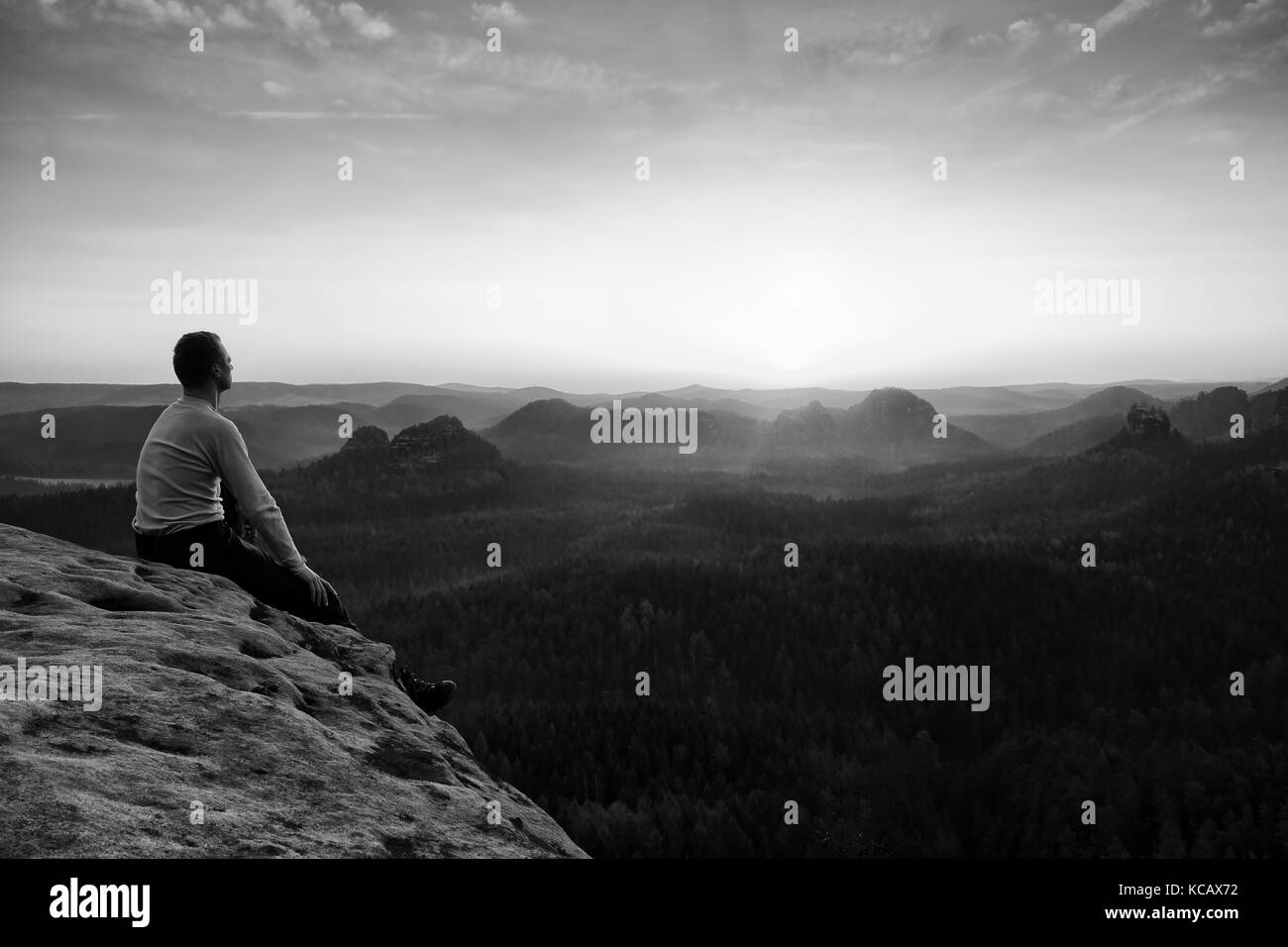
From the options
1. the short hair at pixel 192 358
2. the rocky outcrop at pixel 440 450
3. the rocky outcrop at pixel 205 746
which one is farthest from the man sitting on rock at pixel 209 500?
the rocky outcrop at pixel 440 450

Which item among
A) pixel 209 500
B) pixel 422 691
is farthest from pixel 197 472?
pixel 422 691

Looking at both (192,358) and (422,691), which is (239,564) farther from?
(422,691)

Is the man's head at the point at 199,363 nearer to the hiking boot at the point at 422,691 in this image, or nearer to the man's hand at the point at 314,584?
the man's hand at the point at 314,584

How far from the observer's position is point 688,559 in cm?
1816

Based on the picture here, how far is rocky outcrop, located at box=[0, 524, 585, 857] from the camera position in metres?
2.80

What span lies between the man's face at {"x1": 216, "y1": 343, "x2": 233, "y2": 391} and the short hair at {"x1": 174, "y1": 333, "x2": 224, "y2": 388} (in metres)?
0.10

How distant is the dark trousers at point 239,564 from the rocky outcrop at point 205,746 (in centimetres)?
33

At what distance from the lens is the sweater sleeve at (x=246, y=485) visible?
5879mm

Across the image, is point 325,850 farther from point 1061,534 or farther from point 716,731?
point 1061,534

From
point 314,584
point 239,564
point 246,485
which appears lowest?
point 314,584

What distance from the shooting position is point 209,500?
6242mm

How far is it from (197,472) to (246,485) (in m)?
0.50

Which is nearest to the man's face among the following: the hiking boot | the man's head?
the man's head
